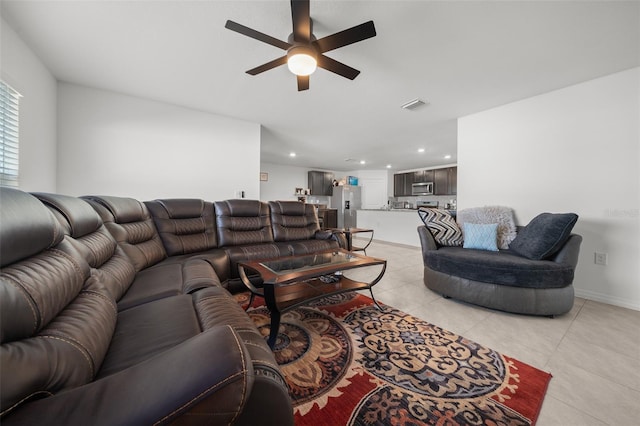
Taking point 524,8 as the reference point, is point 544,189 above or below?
below

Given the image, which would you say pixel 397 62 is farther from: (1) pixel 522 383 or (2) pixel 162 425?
(2) pixel 162 425

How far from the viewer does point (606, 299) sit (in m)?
2.31

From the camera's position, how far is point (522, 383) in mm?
1226

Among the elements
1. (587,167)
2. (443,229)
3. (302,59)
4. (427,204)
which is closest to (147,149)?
(302,59)

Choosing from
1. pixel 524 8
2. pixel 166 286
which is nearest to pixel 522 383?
pixel 166 286

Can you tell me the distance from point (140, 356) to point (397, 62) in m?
2.71

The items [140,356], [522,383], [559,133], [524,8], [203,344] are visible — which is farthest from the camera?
[559,133]

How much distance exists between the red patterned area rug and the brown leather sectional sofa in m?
0.55

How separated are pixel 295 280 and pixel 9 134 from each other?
99.9 inches

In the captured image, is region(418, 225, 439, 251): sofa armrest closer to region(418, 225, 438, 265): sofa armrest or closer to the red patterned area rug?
region(418, 225, 438, 265): sofa armrest

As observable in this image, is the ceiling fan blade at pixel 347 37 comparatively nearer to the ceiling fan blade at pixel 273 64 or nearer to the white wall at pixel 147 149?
the ceiling fan blade at pixel 273 64

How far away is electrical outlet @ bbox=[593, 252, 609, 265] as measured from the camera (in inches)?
92.0

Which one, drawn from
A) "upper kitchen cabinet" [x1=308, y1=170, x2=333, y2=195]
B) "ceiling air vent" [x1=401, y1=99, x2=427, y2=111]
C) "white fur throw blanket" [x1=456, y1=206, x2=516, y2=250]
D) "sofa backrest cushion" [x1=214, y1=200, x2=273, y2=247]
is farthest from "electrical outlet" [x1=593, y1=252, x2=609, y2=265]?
"upper kitchen cabinet" [x1=308, y1=170, x2=333, y2=195]

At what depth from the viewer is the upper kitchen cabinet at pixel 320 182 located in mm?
7754
